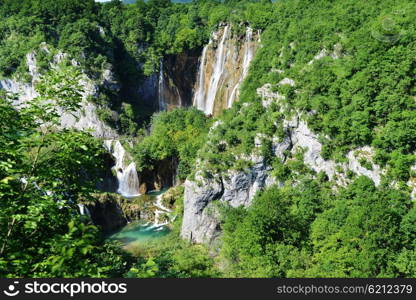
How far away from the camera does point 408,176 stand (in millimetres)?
21172

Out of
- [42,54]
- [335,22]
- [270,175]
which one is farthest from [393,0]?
[42,54]

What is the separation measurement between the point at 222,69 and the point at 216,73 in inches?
54.1

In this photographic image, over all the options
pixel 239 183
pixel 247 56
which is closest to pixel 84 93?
pixel 247 56

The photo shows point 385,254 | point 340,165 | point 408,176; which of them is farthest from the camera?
point 340,165

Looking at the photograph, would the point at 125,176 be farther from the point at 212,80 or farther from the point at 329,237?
the point at 329,237

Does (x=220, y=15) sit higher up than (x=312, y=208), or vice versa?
(x=220, y=15)

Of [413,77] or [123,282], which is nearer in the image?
[123,282]

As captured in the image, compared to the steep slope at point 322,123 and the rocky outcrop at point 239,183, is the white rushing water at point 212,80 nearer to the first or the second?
the steep slope at point 322,123

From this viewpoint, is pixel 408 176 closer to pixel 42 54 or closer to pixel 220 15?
pixel 220 15

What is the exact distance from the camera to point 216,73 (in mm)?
44844

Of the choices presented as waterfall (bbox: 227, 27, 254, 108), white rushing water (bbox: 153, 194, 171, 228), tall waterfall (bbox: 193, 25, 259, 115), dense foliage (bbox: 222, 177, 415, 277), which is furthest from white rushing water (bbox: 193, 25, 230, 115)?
dense foliage (bbox: 222, 177, 415, 277)

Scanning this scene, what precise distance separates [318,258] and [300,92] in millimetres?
14971

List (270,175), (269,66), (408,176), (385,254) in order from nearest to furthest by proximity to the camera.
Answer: (385,254) → (408,176) → (270,175) → (269,66)

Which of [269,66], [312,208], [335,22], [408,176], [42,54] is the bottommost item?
[312,208]
